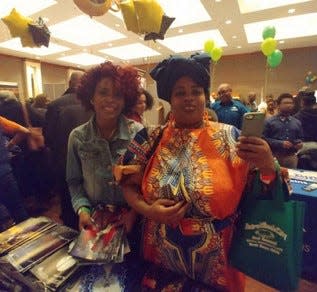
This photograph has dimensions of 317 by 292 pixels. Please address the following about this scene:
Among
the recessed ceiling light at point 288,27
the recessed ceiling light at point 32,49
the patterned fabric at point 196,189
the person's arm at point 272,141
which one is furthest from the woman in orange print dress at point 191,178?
the recessed ceiling light at point 32,49

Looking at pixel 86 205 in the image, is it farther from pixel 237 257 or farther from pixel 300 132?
pixel 300 132

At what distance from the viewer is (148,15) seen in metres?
2.23

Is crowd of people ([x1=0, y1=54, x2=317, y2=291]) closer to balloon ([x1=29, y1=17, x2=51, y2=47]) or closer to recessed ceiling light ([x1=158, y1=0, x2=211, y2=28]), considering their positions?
balloon ([x1=29, y1=17, x2=51, y2=47])

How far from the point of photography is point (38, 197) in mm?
3195

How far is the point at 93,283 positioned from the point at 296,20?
21.2 feet

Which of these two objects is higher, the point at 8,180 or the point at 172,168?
the point at 172,168

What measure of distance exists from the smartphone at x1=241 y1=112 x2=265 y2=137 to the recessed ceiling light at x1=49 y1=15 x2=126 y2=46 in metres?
5.52

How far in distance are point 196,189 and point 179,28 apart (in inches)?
238

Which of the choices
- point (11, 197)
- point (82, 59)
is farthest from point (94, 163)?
point (82, 59)

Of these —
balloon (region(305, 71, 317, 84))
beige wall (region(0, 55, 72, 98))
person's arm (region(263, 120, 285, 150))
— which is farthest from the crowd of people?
beige wall (region(0, 55, 72, 98))

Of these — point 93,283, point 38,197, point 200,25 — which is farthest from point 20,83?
point 93,283

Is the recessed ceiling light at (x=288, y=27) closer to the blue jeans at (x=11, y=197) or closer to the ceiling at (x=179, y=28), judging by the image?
the ceiling at (x=179, y=28)

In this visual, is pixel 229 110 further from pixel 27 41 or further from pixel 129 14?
pixel 27 41

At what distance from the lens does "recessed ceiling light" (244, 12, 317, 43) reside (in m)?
5.45
